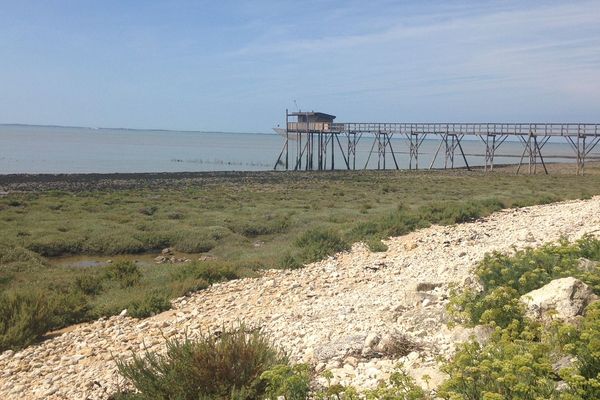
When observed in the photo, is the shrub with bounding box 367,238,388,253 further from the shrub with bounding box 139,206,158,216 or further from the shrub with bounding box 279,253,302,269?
the shrub with bounding box 139,206,158,216

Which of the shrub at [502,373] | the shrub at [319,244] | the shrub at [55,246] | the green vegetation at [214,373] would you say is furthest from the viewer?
the shrub at [55,246]

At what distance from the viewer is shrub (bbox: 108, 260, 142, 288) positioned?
12.0m

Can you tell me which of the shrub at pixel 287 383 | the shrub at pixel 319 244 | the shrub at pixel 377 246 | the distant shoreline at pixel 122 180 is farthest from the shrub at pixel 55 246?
the distant shoreline at pixel 122 180

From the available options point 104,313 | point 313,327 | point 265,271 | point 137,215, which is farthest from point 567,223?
point 137,215

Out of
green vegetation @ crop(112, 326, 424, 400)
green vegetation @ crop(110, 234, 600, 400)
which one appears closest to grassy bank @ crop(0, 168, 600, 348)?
green vegetation @ crop(112, 326, 424, 400)

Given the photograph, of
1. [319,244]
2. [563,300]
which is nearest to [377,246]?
[319,244]

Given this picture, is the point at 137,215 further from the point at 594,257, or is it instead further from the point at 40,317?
the point at 594,257

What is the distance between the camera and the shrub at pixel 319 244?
1317cm

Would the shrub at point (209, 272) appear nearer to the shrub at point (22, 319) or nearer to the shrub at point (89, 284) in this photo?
the shrub at point (89, 284)

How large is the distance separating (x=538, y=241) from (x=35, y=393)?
30.2 ft

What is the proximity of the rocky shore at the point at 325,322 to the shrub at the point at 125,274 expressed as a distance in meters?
2.36

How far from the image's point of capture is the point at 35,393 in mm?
6500

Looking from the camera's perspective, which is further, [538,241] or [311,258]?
[311,258]

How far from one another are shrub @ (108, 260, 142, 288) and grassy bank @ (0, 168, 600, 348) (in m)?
0.03
